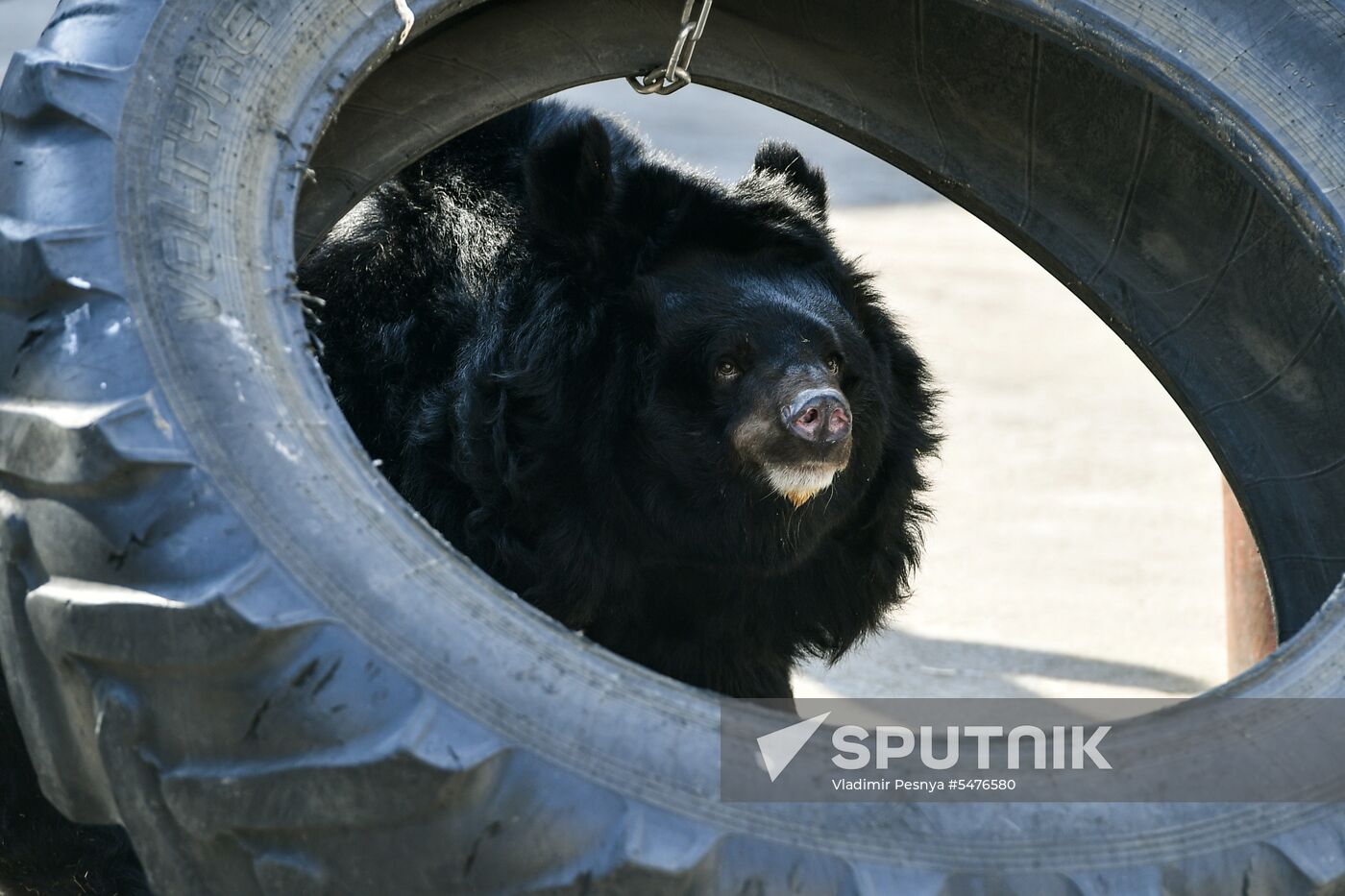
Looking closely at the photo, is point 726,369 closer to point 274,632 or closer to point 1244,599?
point 274,632

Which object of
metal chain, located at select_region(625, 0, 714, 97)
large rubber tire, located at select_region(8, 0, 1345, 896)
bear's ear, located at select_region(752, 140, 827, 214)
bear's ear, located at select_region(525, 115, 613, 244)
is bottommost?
large rubber tire, located at select_region(8, 0, 1345, 896)

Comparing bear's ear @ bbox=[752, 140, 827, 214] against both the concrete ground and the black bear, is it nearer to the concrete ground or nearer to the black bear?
the black bear

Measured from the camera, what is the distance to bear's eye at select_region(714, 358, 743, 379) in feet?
11.0

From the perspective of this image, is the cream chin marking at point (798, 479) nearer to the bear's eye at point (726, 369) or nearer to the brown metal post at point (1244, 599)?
the bear's eye at point (726, 369)

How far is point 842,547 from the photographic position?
12.7 ft

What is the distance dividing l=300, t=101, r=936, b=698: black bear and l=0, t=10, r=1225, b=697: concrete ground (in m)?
0.34

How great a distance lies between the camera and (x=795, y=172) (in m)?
3.79

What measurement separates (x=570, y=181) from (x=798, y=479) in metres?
0.81

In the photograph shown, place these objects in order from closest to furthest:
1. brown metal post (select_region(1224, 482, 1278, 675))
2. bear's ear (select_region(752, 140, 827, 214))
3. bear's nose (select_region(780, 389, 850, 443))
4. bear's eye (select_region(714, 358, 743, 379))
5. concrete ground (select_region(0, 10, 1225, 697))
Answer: bear's nose (select_region(780, 389, 850, 443)) < bear's eye (select_region(714, 358, 743, 379)) < bear's ear (select_region(752, 140, 827, 214)) < brown metal post (select_region(1224, 482, 1278, 675)) < concrete ground (select_region(0, 10, 1225, 697))

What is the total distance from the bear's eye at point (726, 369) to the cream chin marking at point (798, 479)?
0.23 meters

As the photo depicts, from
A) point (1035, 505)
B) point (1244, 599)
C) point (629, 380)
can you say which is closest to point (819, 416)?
point (629, 380)

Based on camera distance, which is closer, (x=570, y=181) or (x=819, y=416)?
(x=819, y=416)

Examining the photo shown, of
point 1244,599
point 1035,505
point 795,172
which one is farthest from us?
point 1035,505

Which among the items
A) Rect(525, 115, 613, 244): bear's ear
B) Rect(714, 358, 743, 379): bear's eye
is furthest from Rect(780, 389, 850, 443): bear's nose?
Rect(525, 115, 613, 244): bear's ear
